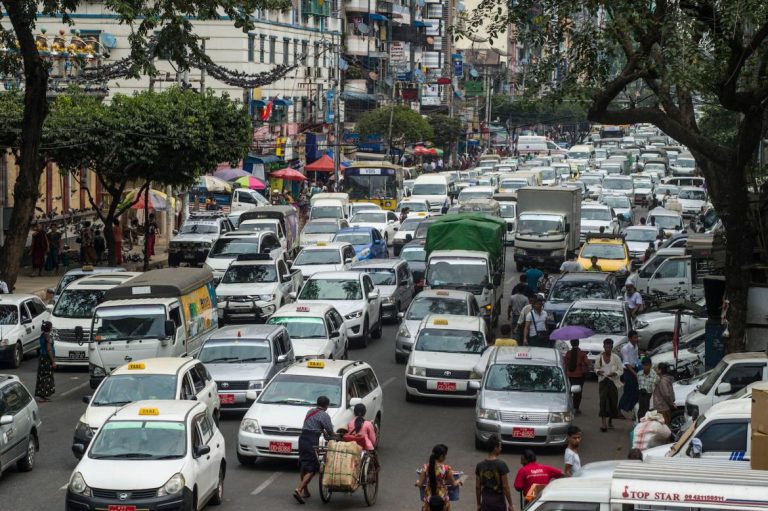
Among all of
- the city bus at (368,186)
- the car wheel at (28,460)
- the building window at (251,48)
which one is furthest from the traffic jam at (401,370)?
the building window at (251,48)

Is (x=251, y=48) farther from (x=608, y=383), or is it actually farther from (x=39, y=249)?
(x=608, y=383)

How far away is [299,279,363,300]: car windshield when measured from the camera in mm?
31125

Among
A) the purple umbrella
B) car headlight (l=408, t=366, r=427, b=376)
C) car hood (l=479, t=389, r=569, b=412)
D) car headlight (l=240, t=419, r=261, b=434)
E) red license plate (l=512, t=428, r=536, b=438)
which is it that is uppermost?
the purple umbrella

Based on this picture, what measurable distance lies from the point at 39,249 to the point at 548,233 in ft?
56.2

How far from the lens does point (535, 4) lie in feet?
81.7

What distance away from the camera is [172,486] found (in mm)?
15391

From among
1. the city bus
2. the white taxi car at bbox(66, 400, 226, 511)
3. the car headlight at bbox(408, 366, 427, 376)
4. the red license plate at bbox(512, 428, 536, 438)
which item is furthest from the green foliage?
the white taxi car at bbox(66, 400, 226, 511)

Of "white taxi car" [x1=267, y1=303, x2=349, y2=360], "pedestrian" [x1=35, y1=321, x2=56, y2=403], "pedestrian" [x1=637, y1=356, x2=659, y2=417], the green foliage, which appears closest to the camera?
"pedestrian" [x1=637, y1=356, x2=659, y2=417]

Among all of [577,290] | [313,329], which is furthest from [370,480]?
[577,290]

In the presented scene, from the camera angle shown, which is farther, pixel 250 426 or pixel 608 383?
pixel 608 383

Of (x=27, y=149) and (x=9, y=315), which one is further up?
(x=27, y=149)

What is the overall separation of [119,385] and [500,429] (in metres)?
5.88

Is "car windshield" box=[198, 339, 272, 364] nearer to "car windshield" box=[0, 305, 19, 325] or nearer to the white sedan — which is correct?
"car windshield" box=[0, 305, 19, 325]

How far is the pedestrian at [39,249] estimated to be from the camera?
42844 millimetres
